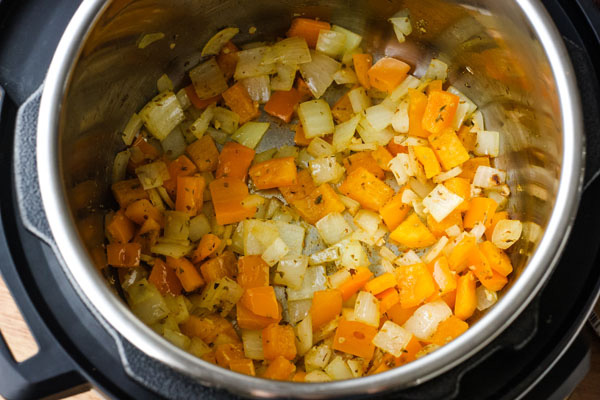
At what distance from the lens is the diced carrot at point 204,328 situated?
139cm

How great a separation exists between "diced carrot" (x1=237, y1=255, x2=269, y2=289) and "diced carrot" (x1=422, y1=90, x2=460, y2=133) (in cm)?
57

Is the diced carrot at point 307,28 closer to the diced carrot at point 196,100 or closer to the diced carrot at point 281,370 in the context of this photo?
the diced carrot at point 196,100

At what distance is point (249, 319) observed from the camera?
4.63ft

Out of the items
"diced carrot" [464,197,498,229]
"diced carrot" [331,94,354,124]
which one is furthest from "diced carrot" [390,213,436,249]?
"diced carrot" [331,94,354,124]

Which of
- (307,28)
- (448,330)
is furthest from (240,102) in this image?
(448,330)

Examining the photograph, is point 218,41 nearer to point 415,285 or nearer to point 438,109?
point 438,109

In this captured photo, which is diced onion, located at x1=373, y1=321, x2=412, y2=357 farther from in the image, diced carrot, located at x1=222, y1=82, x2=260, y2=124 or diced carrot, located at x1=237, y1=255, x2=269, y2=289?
diced carrot, located at x1=222, y1=82, x2=260, y2=124

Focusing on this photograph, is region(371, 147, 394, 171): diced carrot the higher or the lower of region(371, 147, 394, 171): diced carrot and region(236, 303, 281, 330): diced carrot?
the higher

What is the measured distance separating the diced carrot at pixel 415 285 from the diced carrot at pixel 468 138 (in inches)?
15.1

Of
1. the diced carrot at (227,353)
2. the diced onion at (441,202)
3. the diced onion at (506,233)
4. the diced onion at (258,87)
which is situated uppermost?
the diced onion at (258,87)

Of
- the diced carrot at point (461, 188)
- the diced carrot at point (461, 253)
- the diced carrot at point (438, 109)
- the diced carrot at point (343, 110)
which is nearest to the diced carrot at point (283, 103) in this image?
the diced carrot at point (343, 110)

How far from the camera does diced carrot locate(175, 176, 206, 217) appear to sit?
1.50 metres

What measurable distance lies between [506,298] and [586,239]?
0.84 feet

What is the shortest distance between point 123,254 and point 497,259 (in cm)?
90
